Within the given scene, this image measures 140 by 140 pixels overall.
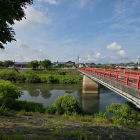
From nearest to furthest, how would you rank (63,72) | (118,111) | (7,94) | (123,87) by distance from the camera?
(123,87) < (118,111) < (7,94) < (63,72)

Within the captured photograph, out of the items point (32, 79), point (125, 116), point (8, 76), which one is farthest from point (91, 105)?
point (8, 76)

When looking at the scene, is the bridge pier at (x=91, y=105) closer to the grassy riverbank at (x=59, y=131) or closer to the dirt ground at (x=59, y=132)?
the grassy riverbank at (x=59, y=131)

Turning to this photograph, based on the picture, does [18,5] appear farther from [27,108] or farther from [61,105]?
[27,108]

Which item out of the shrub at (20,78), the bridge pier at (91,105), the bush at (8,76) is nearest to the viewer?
the bridge pier at (91,105)

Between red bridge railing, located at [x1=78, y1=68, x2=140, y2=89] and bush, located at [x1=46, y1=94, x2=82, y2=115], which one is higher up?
red bridge railing, located at [x1=78, y1=68, x2=140, y2=89]

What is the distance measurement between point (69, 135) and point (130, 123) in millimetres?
5628

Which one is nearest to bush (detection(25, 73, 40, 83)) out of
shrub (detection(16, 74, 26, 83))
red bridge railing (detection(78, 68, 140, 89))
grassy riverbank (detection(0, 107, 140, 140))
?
shrub (detection(16, 74, 26, 83))

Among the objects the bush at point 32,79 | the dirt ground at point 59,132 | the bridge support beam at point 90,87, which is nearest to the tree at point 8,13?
the dirt ground at point 59,132

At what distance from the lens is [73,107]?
11.3 metres

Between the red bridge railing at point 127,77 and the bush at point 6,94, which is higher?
the red bridge railing at point 127,77

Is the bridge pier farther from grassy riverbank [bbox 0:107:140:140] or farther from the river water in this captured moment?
grassy riverbank [bbox 0:107:140:140]

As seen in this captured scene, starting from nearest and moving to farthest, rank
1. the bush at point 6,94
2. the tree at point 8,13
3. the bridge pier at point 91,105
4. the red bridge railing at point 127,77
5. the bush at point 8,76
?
1. the tree at point 8,13
2. the red bridge railing at point 127,77
3. the bush at point 6,94
4. the bridge pier at point 91,105
5. the bush at point 8,76

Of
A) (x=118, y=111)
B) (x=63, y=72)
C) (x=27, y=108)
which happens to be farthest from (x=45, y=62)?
(x=118, y=111)

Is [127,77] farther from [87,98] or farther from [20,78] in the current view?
[20,78]
